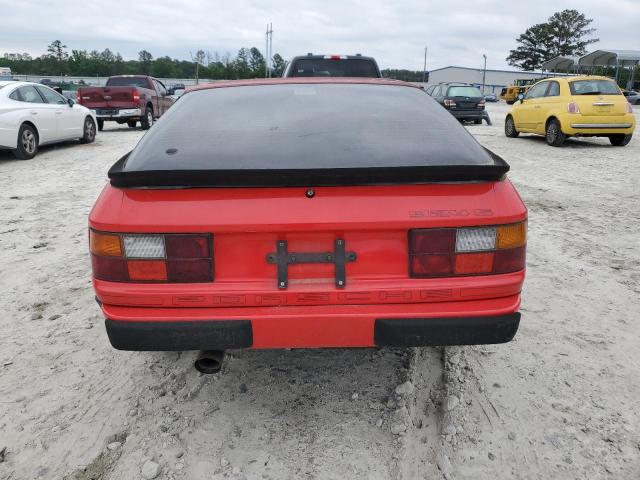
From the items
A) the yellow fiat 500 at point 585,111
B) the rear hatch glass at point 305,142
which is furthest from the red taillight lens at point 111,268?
the yellow fiat 500 at point 585,111

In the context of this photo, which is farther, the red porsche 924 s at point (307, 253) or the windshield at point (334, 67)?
the windshield at point (334, 67)

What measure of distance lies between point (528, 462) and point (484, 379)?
66 centimetres

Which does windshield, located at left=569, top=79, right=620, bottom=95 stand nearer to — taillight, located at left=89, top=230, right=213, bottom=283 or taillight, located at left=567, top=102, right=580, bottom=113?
taillight, located at left=567, top=102, right=580, bottom=113

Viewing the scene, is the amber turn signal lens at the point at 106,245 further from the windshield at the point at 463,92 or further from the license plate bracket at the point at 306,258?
the windshield at the point at 463,92

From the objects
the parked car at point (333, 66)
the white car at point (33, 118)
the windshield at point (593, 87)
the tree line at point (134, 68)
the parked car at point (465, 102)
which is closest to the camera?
the parked car at point (333, 66)

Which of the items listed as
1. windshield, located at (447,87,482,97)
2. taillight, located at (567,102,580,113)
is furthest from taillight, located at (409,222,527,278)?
windshield, located at (447,87,482,97)

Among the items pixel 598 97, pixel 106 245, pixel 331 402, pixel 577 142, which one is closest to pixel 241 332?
pixel 106 245

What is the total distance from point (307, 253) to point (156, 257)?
2.04ft

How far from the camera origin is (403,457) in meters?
2.25

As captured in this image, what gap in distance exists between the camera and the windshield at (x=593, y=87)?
11945 millimetres

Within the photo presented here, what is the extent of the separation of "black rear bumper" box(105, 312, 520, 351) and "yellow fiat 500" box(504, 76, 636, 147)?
11228mm

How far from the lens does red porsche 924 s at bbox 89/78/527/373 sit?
2.11 m

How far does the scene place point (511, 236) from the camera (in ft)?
7.22

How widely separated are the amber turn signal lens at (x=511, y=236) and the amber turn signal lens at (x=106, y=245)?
1.58 meters
